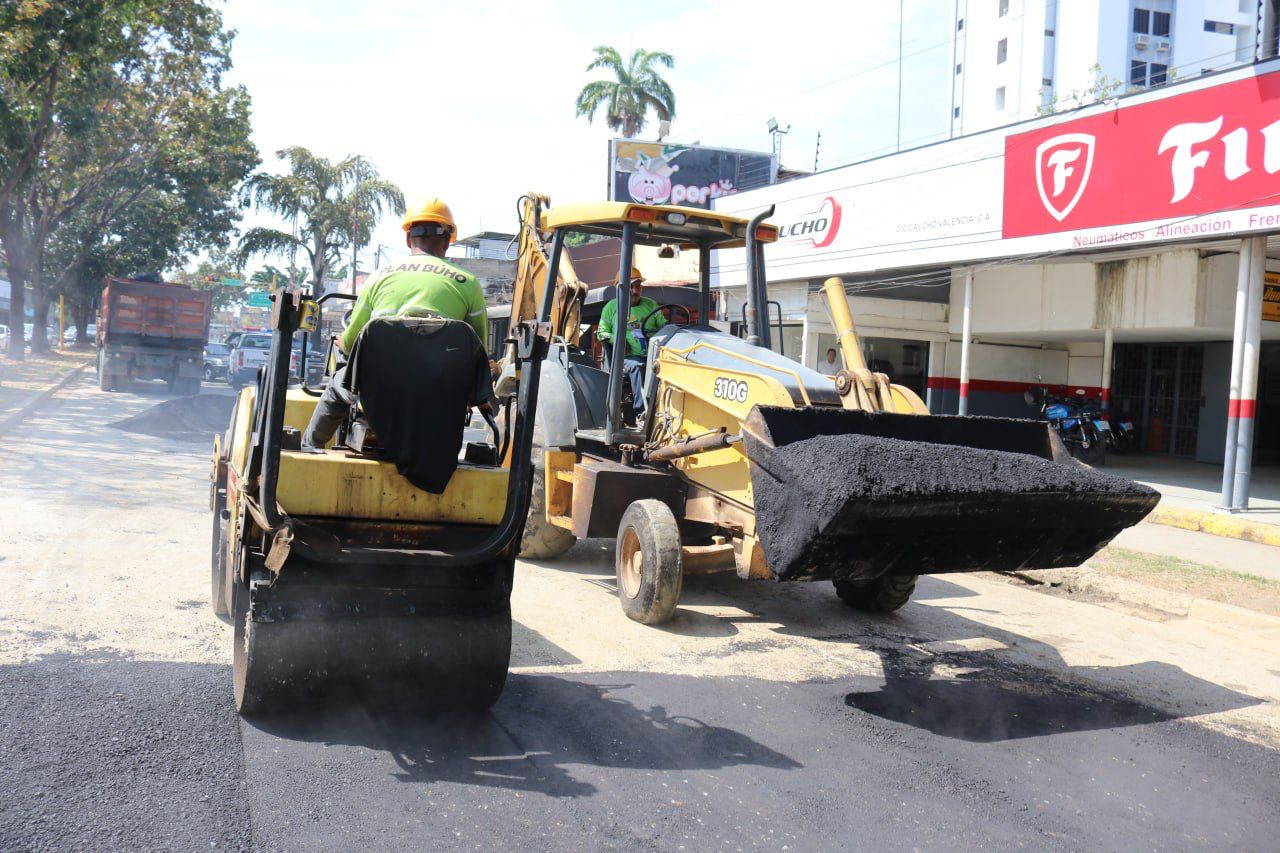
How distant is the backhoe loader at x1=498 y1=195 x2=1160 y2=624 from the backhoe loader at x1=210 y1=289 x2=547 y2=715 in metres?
0.61

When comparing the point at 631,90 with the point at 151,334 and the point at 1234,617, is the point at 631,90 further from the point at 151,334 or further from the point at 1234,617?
the point at 1234,617

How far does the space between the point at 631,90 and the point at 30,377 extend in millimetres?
26896

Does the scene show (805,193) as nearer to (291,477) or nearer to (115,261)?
(291,477)

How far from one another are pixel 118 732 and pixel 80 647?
124cm

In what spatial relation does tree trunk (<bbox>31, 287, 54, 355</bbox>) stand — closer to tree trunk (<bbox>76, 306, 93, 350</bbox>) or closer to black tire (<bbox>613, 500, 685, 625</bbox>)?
tree trunk (<bbox>76, 306, 93, 350</bbox>)

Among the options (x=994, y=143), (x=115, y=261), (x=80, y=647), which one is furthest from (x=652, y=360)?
(x=115, y=261)

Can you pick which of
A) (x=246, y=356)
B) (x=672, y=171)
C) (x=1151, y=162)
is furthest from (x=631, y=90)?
(x=1151, y=162)

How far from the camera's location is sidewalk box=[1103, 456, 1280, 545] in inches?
442

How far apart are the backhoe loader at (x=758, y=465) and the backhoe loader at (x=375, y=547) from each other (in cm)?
61

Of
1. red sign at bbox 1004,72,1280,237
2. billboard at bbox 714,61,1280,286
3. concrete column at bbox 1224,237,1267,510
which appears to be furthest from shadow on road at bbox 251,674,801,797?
red sign at bbox 1004,72,1280,237

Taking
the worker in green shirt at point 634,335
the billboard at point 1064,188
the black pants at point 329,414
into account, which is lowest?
the black pants at point 329,414

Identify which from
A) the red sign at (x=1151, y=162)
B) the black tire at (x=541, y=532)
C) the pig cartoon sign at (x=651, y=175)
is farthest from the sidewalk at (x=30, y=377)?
the pig cartoon sign at (x=651, y=175)

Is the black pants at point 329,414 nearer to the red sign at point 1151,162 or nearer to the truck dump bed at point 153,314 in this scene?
the red sign at point 1151,162

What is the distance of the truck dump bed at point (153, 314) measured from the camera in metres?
26.1
